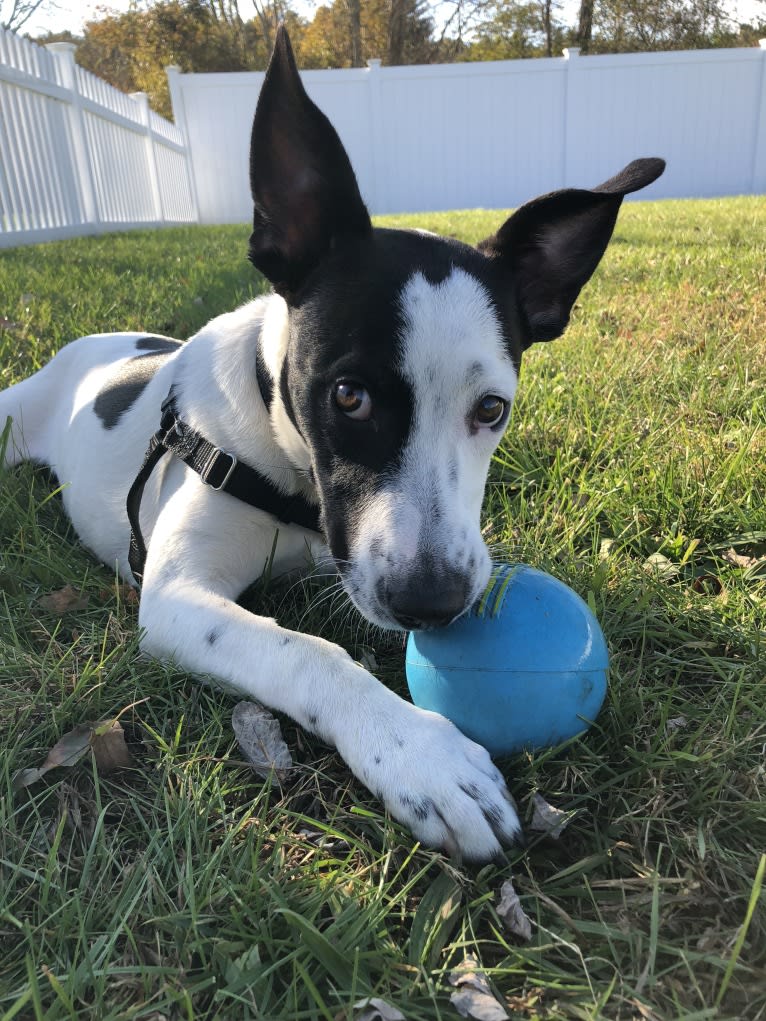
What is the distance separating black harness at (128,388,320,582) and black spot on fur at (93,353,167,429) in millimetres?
591

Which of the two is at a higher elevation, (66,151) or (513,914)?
(66,151)

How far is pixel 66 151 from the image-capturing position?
45.3 ft

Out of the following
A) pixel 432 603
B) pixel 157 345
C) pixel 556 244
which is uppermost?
pixel 556 244

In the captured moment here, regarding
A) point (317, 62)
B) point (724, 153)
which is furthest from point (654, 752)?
point (317, 62)

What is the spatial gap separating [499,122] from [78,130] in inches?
523

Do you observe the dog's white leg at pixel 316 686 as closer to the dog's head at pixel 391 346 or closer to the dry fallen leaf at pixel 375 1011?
the dog's head at pixel 391 346

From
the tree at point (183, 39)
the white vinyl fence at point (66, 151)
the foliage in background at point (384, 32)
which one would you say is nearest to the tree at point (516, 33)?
the foliage in background at point (384, 32)

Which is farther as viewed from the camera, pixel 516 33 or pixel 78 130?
pixel 516 33

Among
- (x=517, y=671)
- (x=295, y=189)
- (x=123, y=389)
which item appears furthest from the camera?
(x=123, y=389)

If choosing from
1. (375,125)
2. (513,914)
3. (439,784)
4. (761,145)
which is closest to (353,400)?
(439,784)

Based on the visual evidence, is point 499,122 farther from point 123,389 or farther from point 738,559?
point 738,559

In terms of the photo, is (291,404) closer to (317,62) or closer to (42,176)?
(42,176)

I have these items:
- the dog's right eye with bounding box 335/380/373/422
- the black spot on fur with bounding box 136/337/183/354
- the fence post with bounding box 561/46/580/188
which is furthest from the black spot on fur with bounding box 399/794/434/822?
the fence post with bounding box 561/46/580/188

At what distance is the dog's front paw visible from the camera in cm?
170
